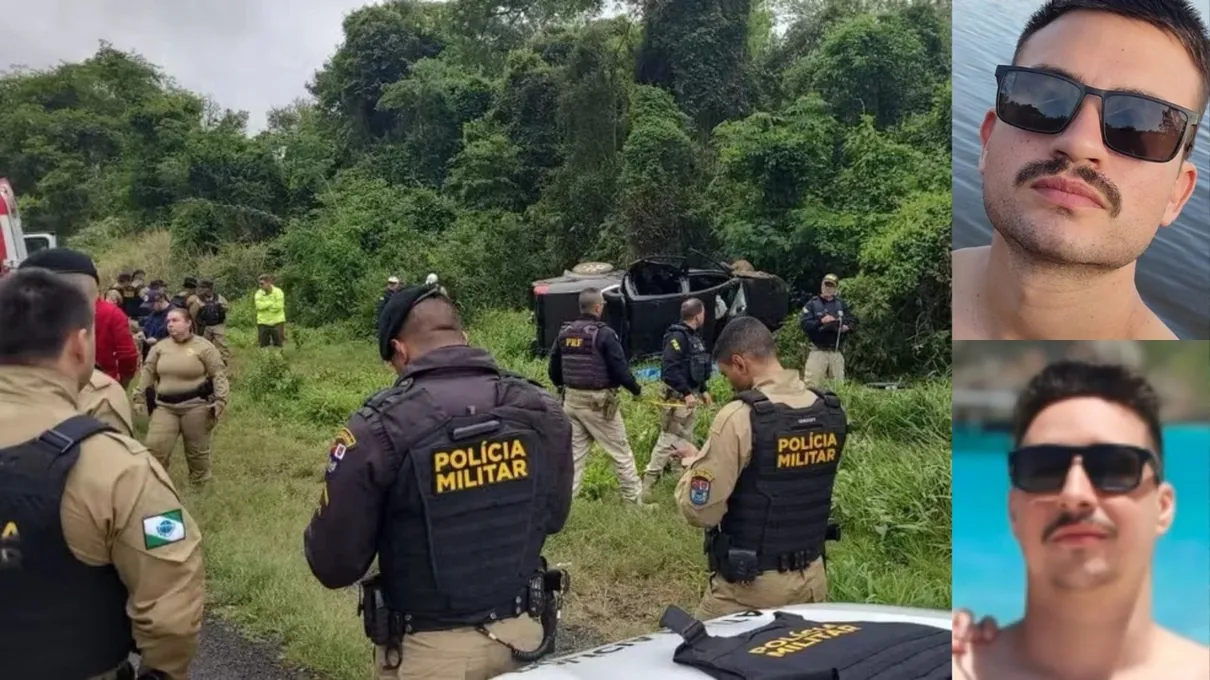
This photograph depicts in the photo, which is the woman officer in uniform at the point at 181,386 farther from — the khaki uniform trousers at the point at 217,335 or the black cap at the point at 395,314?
the khaki uniform trousers at the point at 217,335

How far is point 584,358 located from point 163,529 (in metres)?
4.20

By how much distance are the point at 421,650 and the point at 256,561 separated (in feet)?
10.4

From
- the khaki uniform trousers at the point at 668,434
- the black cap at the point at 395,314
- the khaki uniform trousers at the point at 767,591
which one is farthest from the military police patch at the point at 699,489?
the khaki uniform trousers at the point at 668,434

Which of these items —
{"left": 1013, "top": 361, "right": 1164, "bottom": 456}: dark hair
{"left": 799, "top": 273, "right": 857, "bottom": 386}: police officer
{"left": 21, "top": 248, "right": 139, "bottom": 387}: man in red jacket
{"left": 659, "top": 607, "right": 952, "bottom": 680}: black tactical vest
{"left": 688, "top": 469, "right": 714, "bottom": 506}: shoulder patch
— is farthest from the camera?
{"left": 799, "top": 273, "right": 857, "bottom": 386}: police officer

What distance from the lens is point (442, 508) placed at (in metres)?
2.36

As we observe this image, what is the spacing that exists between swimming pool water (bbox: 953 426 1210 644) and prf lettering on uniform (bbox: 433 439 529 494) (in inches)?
60.2

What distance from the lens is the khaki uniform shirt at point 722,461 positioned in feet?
10.2

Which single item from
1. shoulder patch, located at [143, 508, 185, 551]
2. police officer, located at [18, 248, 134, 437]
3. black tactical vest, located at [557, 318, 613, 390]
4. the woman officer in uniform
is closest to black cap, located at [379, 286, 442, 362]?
shoulder patch, located at [143, 508, 185, 551]

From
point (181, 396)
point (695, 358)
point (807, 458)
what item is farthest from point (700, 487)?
point (181, 396)

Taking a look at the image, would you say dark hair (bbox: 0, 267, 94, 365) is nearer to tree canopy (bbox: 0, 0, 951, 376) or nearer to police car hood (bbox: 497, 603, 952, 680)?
police car hood (bbox: 497, 603, 952, 680)

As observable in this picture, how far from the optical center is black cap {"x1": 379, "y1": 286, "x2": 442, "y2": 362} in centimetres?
262

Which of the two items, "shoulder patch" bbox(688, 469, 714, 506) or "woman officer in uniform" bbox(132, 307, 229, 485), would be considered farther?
"woman officer in uniform" bbox(132, 307, 229, 485)

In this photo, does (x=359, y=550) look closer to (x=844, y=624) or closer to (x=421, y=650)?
(x=421, y=650)

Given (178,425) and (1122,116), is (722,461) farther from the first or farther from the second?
(178,425)
